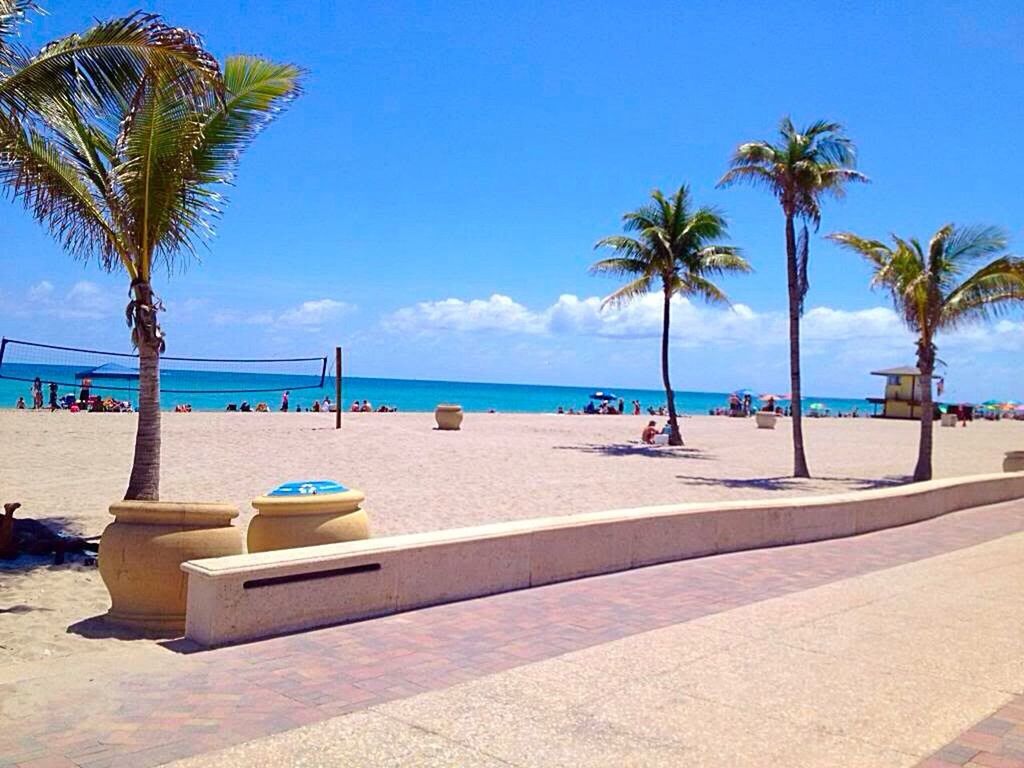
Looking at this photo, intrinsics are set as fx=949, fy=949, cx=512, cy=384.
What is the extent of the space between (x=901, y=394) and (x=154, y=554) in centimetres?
5967

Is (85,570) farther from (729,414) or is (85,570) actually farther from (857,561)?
(729,414)

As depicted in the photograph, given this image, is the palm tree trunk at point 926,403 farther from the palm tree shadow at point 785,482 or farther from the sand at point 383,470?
the sand at point 383,470

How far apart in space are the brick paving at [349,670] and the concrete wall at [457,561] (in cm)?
15

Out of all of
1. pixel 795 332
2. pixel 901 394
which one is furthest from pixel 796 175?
pixel 901 394

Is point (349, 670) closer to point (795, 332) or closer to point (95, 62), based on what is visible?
point (95, 62)

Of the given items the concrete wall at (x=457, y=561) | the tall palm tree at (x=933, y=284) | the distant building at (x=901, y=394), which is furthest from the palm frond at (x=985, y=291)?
the distant building at (x=901, y=394)

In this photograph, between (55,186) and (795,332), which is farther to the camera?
(795,332)

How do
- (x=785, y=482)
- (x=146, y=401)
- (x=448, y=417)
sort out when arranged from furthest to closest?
(x=448, y=417), (x=785, y=482), (x=146, y=401)

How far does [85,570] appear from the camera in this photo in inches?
359

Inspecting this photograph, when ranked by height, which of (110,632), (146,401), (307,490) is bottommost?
(110,632)

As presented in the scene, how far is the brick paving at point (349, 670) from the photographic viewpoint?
172 inches

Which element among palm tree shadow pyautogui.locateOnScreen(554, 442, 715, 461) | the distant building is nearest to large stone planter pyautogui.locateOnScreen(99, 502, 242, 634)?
palm tree shadow pyautogui.locateOnScreen(554, 442, 715, 461)

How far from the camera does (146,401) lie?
10.4 m

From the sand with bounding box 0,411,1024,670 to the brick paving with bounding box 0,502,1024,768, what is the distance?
60.7 inches
